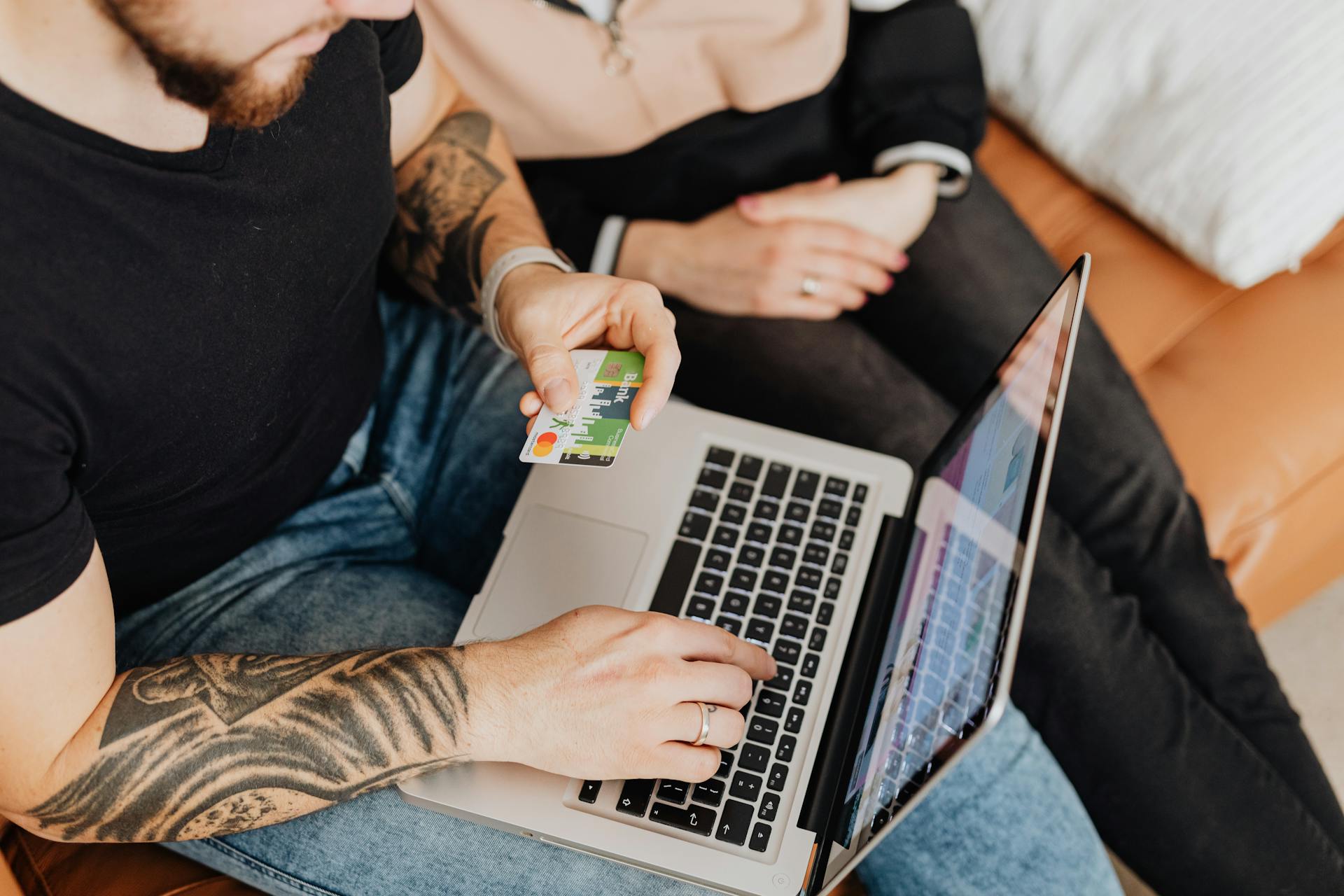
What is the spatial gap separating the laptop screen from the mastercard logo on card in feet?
1.12

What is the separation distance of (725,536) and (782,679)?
159 millimetres

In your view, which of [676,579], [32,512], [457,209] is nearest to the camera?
[32,512]

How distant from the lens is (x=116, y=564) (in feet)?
2.78

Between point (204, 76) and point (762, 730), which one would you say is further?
point (762, 730)

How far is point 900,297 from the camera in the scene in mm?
1285

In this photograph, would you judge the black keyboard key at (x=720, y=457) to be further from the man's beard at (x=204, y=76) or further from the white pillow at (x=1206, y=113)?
the white pillow at (x=1206, y=113)

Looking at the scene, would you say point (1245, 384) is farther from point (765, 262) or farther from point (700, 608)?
point (700, 608)

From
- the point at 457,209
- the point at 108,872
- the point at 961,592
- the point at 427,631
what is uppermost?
the point at 961,592

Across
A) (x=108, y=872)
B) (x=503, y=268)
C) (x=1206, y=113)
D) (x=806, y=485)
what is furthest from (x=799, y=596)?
(x=1206, y=113)

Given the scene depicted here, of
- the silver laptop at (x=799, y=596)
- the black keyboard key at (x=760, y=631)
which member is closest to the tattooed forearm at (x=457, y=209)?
the silver laptop at (x=799, y=596)

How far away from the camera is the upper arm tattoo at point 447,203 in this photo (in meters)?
1.09

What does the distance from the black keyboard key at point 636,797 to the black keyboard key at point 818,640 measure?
0.20 meters

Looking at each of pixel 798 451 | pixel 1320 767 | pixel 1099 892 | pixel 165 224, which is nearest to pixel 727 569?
pixel 798 451

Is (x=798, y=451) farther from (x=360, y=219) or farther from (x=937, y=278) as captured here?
(x=360, y=219)
